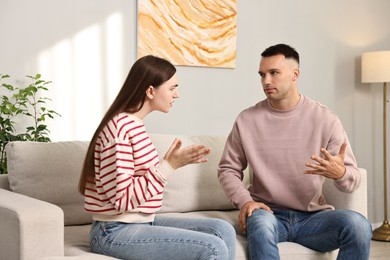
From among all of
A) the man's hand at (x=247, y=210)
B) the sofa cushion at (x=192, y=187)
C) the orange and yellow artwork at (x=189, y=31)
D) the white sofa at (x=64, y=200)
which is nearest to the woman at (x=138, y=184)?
the white sofa at (x=64, y=200)

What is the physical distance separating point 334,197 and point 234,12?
1.70 metres

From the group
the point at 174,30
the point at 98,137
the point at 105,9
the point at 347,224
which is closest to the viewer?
the point at 98,137

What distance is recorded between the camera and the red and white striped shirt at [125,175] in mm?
2312

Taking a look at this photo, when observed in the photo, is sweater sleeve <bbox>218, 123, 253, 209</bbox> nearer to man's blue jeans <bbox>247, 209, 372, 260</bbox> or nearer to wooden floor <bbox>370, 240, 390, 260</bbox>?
man's blue jeans <bbox>247, 209, 372, 260</bbox>

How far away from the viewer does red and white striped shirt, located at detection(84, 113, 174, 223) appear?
231 centimetres

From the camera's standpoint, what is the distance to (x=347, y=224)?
8.95 feet

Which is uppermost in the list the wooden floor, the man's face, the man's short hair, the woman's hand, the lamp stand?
the man's short hair

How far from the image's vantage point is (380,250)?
466 cm

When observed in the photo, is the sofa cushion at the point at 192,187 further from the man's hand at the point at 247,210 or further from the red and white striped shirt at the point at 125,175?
the red and white striped shirt at the point at 125,175

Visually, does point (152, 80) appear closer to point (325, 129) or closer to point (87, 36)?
point (325, 129)

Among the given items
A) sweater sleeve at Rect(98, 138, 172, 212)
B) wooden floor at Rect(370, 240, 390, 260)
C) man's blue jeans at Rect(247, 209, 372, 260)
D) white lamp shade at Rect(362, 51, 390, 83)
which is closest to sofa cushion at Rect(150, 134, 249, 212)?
man's blue jeans at Rect(247, 209, 372, 260)

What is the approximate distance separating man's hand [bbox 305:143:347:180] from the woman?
17.8 inches

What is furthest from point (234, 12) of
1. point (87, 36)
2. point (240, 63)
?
point (87, 36)

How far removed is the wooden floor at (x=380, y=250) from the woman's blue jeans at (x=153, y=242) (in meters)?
2.32
